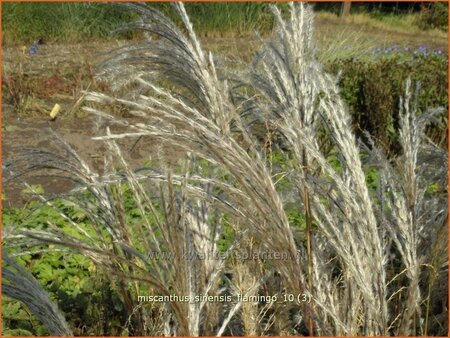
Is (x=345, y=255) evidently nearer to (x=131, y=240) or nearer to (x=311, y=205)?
(x=311, y=205)

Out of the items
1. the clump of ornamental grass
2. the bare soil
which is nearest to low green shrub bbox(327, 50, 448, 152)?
the bare soil

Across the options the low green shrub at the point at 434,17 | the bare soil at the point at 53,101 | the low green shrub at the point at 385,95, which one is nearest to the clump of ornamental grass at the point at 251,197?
the bare soil at the point at 53,101

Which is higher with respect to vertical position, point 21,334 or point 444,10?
point 444,10

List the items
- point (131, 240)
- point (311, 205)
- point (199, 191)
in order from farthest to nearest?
point (131, 240)
point (311, 205)
point (199, 191)

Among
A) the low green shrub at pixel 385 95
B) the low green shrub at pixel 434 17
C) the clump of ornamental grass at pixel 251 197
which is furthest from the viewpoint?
the low green shrub at pixel 434 17

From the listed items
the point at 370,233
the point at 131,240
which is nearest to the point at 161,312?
the point at 131,240

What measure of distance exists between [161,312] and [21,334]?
84 centimetres

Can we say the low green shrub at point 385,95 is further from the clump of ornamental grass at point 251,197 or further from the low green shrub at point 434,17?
the low green shrub at point 434,17

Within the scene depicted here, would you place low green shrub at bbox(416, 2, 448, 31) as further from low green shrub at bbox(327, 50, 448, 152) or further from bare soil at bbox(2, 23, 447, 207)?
low green shrub at bbox(327, 50, 448, 152)

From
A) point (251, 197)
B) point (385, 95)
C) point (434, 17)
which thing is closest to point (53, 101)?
point (385, 95)

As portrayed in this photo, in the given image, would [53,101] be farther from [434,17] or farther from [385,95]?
[434,17]

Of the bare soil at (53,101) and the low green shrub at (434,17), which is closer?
the bare soil at (53,101)

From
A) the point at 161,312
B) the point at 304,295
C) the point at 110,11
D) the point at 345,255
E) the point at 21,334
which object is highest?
the point at 110,11

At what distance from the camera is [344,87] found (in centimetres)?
585
